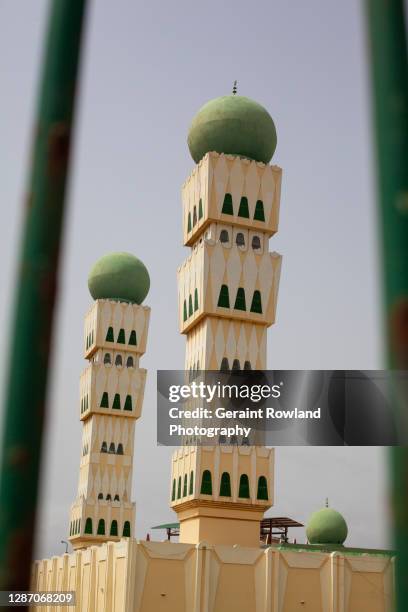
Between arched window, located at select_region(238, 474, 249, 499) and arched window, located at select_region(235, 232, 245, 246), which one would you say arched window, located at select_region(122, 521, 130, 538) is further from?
arched window, located at select_region(235, 232, 245, 246)

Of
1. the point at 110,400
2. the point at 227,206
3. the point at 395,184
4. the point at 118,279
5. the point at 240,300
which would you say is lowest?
the point at 395,184

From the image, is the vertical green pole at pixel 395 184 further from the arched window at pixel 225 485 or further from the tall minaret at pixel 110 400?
the tall minaret at pixel 110 400

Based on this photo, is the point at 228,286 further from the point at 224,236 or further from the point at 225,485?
the point at 225,485

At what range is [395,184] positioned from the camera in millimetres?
3004

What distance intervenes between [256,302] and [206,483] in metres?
6.99

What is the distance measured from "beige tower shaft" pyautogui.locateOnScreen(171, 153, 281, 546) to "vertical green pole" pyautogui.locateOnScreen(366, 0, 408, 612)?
1042 inches

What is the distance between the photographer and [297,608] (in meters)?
27.0

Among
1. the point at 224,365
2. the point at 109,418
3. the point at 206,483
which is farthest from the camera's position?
the point at 109,418

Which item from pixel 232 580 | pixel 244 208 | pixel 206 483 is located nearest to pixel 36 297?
pixel 232 580

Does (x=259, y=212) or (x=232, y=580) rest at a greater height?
(x=259, y=212)

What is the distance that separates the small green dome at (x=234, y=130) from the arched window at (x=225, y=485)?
12430 mm

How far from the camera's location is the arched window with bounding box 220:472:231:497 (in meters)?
29.2

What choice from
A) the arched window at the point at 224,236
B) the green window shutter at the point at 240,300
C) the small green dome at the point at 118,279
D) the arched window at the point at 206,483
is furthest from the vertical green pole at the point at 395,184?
the small green dome at the point at 118,279

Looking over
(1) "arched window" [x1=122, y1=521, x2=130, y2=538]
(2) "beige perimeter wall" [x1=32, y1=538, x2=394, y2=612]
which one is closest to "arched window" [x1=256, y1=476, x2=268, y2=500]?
(2) "beige perimeter wall" [x1=32, y1=538, x2=394, y2=612]
